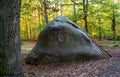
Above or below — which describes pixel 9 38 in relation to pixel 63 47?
above

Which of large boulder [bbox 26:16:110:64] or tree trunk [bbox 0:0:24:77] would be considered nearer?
tree trunk [bbox 0:0:24:77]

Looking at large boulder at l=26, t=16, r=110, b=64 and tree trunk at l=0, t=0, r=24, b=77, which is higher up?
tree trunk at l=0, t=0, r=24, b=77

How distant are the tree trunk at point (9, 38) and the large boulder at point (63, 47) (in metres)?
6.06

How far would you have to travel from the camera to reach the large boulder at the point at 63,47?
10867 millimetres

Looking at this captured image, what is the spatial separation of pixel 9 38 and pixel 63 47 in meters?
6.55

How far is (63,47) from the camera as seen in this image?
11.1 meters

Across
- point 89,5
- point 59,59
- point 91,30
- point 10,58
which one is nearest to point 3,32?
point 10,58

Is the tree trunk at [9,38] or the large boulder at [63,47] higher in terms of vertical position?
the tree trunk at [9,38]

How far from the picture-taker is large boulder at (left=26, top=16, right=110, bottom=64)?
10.9 meters

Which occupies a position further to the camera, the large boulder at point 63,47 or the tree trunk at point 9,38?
the large boulder at point 63,47

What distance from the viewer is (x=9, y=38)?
183 inches

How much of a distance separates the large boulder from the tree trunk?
6.06 m

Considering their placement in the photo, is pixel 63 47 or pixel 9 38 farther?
pixel 63 47

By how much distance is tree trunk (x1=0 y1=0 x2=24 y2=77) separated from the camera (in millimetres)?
4590
